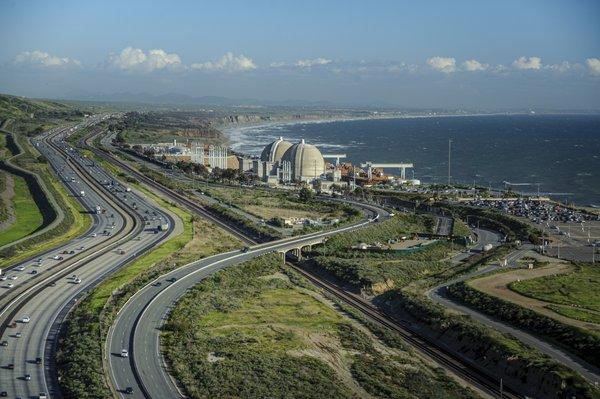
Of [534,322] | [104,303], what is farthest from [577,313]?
[104,303]

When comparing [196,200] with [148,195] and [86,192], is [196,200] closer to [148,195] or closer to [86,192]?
[148,195]

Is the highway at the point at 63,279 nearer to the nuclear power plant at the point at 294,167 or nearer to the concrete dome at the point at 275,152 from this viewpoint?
the nuclear power plant at the point at 294,167

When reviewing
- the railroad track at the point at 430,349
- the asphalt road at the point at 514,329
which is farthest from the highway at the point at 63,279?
the asphalt road at the point at 514,329

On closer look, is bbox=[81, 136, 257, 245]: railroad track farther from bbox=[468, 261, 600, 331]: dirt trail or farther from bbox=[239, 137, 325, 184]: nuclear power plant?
bbox=[468, 261, 600, 331]: dirt trail

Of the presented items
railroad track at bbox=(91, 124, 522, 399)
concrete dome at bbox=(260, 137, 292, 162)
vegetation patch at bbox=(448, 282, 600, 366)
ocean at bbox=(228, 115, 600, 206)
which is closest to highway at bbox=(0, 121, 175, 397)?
railroad track at bbox=(91, 124, 522, 399)

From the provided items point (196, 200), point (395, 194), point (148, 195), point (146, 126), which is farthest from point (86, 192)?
point (146, 126)
